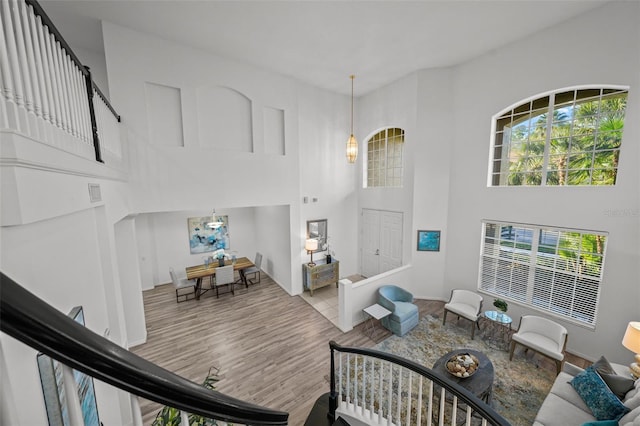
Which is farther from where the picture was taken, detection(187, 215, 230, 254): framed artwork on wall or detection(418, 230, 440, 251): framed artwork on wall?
detection(187, 215, 230, 254): framed artwork on wall

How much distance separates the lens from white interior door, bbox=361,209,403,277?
271 inches

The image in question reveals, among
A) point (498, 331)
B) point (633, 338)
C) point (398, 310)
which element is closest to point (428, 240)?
point (398, 310)

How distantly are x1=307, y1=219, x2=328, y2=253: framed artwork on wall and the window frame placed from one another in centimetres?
194

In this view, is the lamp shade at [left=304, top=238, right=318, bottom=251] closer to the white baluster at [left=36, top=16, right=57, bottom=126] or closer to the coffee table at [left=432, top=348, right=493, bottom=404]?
the coffee table at [left=432, top=348, right=493, bottom=404]

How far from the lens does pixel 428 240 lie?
6277mm

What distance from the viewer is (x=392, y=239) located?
7016mm

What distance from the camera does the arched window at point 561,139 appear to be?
13.2 feet

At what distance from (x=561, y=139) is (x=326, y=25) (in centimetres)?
488

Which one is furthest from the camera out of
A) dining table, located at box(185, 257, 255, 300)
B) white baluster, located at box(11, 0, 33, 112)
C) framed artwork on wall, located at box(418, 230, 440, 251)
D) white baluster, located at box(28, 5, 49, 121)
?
dining table, located at box(185, 257, 255, 300)

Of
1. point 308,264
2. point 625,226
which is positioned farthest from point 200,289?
point 625,226

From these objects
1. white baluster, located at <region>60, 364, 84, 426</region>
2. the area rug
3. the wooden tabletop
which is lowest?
the area rug

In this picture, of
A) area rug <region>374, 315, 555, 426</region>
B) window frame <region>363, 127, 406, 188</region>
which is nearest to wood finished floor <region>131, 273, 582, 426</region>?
area rug <region>374, 315, 555, 426</region>

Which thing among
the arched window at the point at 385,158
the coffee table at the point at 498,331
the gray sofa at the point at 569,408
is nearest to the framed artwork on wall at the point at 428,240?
the arched window at the point at 385,158

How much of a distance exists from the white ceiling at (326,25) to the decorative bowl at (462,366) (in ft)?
17.7
